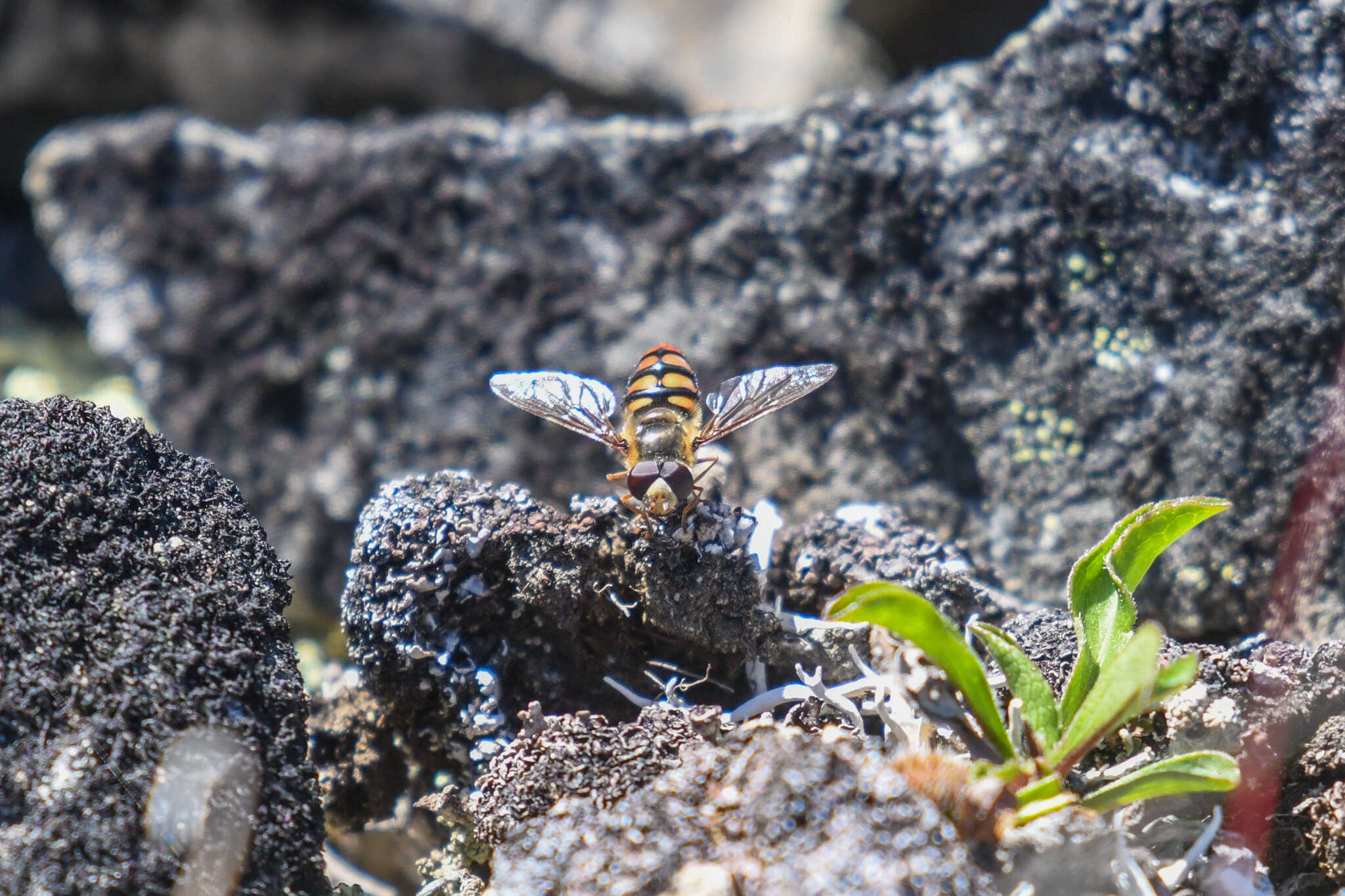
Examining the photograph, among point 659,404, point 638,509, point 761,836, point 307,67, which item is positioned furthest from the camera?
point 307,67

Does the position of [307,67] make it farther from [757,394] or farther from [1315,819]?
[1315,819]

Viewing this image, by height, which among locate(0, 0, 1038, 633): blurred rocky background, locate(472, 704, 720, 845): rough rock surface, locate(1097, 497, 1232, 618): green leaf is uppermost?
locate(0, 0, 1038, 633): blurred rocky background

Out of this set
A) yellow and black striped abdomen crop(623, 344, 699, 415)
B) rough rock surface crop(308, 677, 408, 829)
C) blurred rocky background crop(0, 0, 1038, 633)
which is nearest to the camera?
rough rock surface crop(308, 677, 408, 829)

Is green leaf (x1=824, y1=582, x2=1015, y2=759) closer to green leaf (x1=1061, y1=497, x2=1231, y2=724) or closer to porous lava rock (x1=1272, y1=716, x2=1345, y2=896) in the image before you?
green leaf (x1=1061, y1=497, x2=1231, y2=724)

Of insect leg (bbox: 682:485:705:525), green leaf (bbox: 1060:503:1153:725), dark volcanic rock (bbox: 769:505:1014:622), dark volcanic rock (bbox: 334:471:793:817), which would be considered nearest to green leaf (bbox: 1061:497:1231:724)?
green leaf (bbox: 1060:503:1153:725)

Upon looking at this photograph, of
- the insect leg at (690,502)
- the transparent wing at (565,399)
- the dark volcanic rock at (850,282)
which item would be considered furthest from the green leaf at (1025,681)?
the dark volcanic rock at (850,282)

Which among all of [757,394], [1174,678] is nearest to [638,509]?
[757,394]

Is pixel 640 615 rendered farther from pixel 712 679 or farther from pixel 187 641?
pixel 187 641
